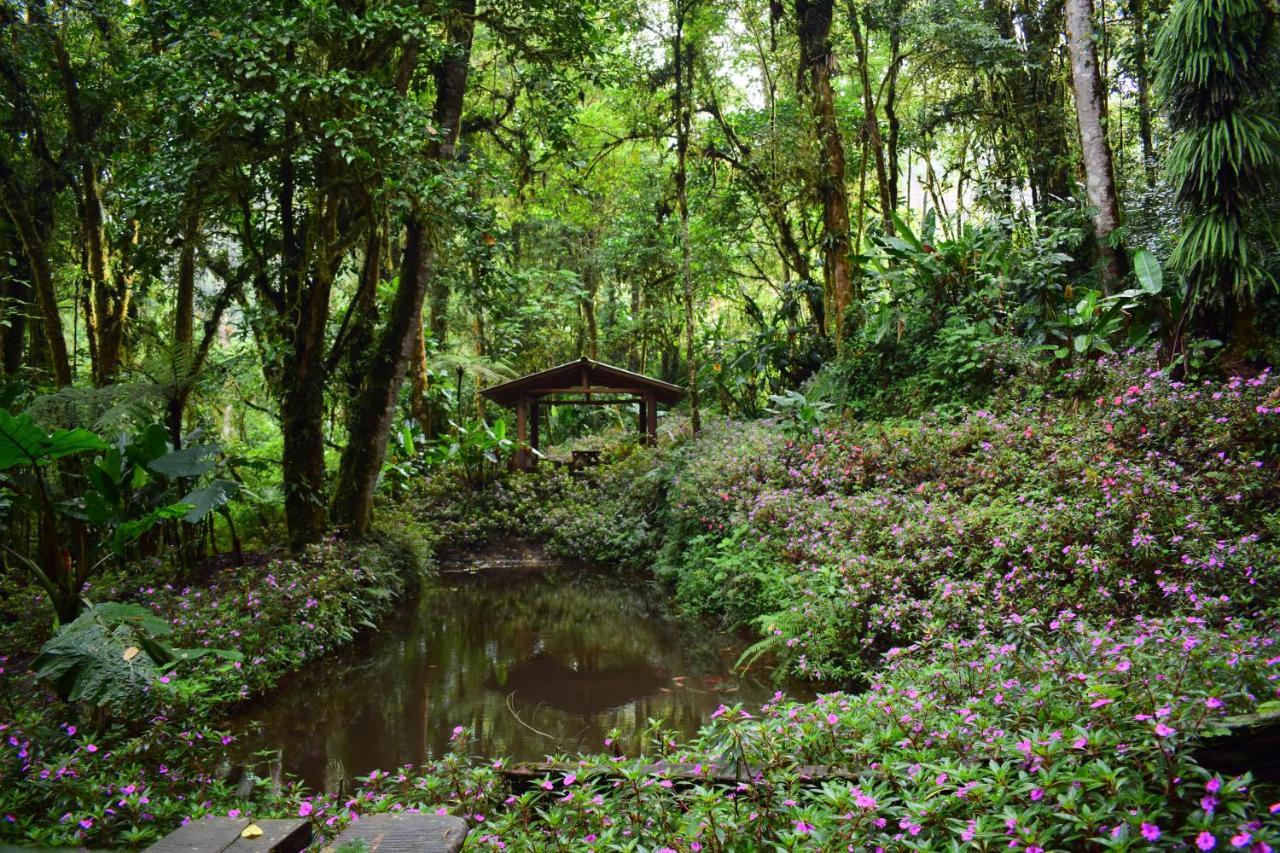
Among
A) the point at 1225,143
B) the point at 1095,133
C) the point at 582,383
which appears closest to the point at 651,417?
the point at 582,383

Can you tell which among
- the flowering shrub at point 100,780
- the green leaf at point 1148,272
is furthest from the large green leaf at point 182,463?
the green leaf at point 1148,272

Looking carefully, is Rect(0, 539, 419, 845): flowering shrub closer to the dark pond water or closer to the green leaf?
the dark pond water

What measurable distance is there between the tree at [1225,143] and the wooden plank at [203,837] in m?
7.72

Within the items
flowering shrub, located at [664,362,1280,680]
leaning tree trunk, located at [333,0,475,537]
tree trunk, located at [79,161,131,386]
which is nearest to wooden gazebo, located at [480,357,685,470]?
leaning tree trunk, located at [333,0,475,537]

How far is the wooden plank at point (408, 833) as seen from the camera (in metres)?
2.16

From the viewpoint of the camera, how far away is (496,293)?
9.25 meters

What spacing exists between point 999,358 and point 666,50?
8.42 meters

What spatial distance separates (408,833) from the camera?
226cm

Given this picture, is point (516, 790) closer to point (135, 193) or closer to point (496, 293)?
point (135, 193)

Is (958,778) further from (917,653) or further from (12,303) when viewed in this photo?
(12,303)

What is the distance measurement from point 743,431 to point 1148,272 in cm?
582

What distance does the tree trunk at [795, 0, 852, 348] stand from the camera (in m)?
12.0

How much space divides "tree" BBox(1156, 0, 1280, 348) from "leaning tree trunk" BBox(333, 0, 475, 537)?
7258mm

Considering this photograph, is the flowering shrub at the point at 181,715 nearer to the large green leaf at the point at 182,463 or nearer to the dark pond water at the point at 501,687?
the dark pond water at the point at 501,687
